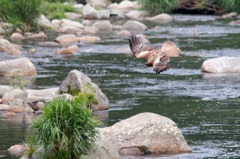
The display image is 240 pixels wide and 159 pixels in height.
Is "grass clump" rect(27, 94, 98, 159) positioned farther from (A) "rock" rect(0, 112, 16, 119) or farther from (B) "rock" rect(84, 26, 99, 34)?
(B) "rock" rect(84, 26, 99, 34)

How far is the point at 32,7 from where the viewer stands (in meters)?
34.8

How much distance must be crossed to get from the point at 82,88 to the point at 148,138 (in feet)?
15.2

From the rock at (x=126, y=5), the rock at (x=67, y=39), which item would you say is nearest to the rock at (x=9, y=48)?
the rock at (x=67, y=39)

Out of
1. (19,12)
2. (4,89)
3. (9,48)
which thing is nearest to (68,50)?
(9,48)

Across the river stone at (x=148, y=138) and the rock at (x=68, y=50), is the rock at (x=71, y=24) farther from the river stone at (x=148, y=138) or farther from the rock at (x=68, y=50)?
the river stone at (x=148, y=138)

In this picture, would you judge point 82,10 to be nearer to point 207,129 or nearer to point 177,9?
point 177,9

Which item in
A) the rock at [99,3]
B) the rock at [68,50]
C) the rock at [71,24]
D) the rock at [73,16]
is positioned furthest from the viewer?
the rock at [99,3]

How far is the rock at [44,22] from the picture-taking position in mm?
36838

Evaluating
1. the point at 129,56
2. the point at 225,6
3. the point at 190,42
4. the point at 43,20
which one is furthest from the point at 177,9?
the point at 129,56

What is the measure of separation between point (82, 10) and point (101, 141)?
33237mm

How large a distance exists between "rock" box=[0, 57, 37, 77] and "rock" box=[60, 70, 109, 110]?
211 inches

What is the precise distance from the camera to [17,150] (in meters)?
14.4

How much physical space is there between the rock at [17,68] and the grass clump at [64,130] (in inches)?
439

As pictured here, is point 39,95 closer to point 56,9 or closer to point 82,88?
point 82,88
